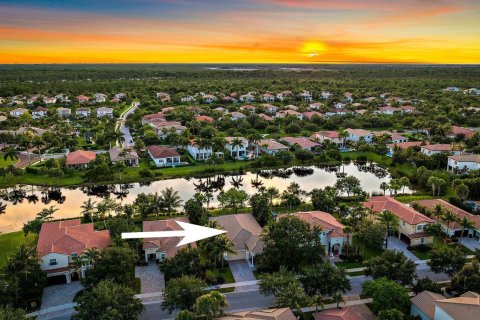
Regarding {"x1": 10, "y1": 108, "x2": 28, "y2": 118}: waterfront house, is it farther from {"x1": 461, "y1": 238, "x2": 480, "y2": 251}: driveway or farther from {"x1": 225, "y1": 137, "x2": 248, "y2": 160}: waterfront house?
{"x1": 461, "y1": 238, "x2": 480, "y2": 251}: driveway

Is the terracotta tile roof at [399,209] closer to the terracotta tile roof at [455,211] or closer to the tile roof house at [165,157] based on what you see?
the terracotta tile roof at [455,211]

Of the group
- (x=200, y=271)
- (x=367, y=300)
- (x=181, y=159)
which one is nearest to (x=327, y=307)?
(x=367, y=300)

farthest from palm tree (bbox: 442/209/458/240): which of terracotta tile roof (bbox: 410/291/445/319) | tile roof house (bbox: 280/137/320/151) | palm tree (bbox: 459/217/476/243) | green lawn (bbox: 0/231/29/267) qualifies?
green lawn (bbox: 0/231/29/267)

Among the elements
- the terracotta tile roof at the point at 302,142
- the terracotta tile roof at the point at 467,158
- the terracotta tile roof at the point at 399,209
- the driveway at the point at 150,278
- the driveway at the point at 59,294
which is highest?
the terracotta tile roof at the point at 467,158

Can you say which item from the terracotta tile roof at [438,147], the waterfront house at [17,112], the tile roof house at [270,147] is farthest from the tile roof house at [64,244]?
the waterfront house at [17,112]

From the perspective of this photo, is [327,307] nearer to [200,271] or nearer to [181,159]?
[200,271]
